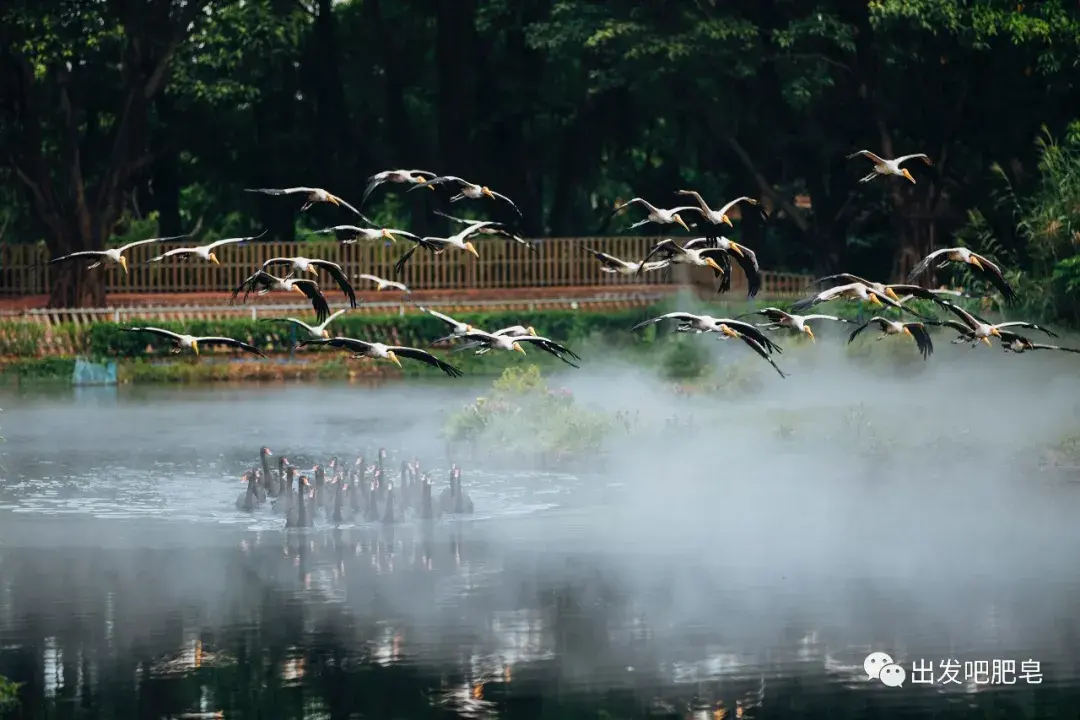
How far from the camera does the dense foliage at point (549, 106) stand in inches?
1977

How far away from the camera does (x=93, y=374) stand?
49.2 m

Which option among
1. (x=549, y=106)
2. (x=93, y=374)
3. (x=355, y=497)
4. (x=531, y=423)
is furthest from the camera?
(x=549, y=106)

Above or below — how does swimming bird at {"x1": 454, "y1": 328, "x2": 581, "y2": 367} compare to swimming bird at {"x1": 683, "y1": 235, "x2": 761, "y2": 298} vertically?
below

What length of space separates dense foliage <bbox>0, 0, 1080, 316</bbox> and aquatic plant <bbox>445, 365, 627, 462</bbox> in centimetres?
1199

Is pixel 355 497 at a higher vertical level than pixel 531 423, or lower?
lower

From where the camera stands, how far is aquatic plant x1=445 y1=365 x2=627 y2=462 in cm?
3572

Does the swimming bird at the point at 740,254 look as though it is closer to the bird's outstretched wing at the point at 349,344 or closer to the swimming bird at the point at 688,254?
the swimming bird at the point at 688,254

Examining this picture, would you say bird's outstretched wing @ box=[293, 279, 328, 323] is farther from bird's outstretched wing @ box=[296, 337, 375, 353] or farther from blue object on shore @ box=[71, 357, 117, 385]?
blue object on shore @ box=[71, 357, 117, 385]

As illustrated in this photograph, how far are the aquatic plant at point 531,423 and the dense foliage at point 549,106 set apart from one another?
39.3 ft

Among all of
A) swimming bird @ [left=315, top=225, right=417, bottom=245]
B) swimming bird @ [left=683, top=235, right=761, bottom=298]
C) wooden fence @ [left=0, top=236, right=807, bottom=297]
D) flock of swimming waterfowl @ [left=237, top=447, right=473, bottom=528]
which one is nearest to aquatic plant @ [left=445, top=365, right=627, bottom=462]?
flock of swimming waterfowl @ [left=237, top=447, right=473, bottom=528]

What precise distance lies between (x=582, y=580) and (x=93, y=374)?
2494cm

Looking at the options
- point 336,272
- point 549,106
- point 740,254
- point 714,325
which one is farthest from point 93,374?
point 714,325

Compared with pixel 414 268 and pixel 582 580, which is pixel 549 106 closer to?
pixel 414 268

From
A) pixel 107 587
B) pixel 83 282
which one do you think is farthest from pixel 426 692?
pixel 83 282
